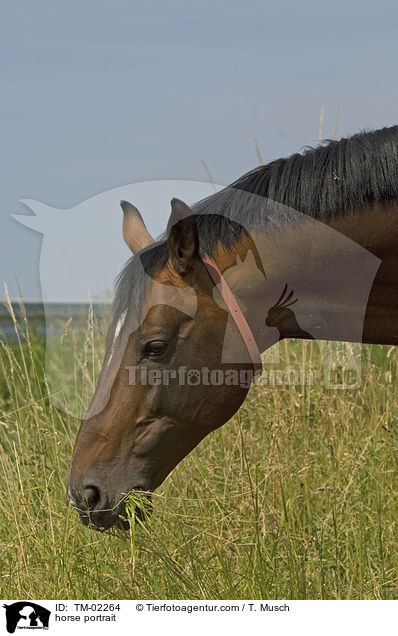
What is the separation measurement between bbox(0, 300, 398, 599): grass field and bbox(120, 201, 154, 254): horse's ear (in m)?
1.14

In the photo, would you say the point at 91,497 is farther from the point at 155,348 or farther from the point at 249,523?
the point at 249,523

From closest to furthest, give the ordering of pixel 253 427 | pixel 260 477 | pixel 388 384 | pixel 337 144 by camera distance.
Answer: pixel 337 144
pixel 260 477
pixel 253 427
pixel 388 384

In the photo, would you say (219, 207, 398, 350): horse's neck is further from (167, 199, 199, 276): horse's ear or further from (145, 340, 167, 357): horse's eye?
(145, 340, 167, 357): horse's eye

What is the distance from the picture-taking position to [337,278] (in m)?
3.03

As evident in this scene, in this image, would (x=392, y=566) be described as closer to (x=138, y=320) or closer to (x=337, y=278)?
(x=337, y=278)

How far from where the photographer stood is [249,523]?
3684 mm

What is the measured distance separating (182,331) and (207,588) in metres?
1.18

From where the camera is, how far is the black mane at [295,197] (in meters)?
2.94

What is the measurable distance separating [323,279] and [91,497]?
4.46ft

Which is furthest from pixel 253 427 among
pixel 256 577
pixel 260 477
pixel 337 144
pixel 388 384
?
pixel 337 144

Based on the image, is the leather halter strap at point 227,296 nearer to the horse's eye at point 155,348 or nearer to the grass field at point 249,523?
the horse's eye at point 155,348
